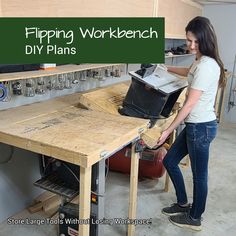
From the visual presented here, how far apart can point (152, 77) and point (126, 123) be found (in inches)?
14.3

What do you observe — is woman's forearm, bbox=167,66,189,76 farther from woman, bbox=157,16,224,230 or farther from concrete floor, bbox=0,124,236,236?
concrete floor, bbox=0,124,236,236

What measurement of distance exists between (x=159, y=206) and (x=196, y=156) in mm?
694

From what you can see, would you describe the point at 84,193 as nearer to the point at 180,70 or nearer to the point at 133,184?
the point at 133,184

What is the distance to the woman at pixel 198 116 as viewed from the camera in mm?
1600

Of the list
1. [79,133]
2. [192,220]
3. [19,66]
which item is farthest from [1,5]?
[192,220]

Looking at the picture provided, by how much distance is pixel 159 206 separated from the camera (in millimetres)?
2264

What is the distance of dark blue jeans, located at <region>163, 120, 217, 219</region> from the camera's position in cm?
174

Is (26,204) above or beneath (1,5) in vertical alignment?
beneath

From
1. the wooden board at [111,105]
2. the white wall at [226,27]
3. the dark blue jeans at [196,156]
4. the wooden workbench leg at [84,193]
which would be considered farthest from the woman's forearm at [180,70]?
the white wall at [226,27]

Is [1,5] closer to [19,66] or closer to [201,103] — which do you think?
[19,66]

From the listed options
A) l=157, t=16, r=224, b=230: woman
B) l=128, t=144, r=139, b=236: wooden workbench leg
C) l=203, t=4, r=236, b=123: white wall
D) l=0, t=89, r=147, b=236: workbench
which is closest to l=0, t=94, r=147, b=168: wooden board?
l=0, t=89, r=147, b=236: workbench

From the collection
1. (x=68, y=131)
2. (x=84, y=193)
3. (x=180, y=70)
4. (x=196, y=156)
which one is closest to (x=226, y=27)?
(x=180, y=70)

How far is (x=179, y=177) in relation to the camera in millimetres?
2004

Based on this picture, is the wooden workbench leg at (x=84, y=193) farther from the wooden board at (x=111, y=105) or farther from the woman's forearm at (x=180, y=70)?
the woman's forearm at (x=180, y=70)
